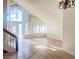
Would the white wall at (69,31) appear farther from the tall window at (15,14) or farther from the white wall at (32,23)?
the tall window at (15,14)

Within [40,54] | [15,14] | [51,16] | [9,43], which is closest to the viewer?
[40,54]

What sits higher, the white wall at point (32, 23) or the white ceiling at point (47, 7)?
the white ceiling at point (47, 7)

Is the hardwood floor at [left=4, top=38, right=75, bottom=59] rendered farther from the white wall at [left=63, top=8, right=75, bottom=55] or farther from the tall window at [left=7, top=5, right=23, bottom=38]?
the tall window at [left=7, top=5, right=23, bottom=38]

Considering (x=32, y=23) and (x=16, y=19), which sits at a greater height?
(x=16, y=19)

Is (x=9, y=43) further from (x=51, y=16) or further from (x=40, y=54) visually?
(x=51, y=16)

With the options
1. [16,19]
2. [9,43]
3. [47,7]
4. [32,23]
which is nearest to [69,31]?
[9,43]

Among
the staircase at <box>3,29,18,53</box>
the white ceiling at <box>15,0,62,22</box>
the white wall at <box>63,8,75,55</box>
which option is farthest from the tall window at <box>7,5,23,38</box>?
the white wall at <box>63,8,75,55</box>

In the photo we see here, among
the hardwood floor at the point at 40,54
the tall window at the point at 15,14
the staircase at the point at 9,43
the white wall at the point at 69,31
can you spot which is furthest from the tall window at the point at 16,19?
the white wall at the point at 69,31

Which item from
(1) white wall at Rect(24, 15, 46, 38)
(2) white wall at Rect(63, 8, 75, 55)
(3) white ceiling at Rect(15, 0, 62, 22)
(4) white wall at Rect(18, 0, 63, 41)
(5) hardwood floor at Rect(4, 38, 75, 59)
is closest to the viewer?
(5) hardwood floor at Rect(4, 38, 75, 59)

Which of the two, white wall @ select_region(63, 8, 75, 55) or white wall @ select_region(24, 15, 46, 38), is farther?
white wall @ select_region(24, 15, 46, 38)

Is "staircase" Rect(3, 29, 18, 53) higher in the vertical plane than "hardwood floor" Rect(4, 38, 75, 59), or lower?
higher

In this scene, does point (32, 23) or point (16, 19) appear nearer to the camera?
point (16, 19)
